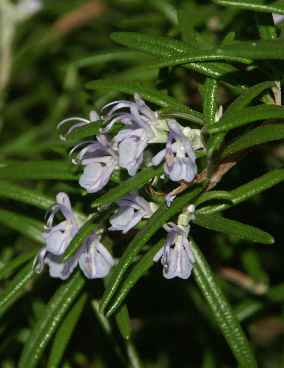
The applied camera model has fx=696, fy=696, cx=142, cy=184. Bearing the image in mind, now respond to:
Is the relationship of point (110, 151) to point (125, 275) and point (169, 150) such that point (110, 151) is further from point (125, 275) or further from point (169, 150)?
point (125, 275)

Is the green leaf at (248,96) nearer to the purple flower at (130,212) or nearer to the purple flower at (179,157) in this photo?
the purple flower at (179,157)

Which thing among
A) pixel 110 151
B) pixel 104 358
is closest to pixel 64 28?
pixel 104 358

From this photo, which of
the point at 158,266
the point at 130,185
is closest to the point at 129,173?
the point at 130,185

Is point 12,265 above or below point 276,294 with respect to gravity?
above

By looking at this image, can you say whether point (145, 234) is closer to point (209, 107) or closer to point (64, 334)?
point (209, 107)

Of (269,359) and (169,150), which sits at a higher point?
(169,150)

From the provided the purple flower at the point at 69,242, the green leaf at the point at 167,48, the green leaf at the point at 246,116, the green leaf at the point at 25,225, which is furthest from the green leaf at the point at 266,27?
the green leaf at the point at 25,225

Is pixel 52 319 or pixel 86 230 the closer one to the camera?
pixel 86 230
